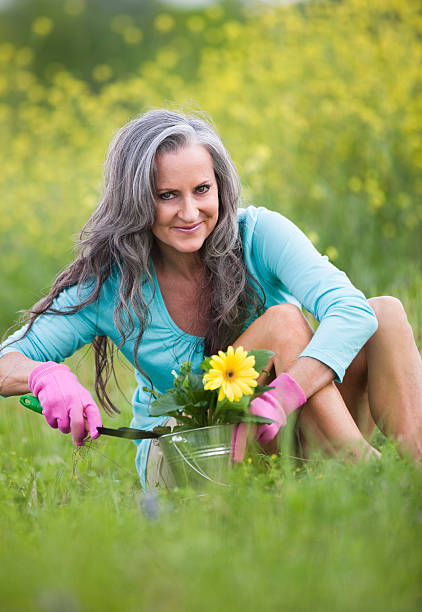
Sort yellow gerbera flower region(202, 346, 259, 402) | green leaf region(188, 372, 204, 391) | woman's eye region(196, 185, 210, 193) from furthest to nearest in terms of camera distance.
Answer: woman's eye region(196, 185, 210, 193) < green leaf region(188, 372, 204, 391) < yellow gerbera flower region(202, 346, 259, 402)

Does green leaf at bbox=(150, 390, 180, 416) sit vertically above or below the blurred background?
below

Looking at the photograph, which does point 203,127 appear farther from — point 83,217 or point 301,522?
point 83,217

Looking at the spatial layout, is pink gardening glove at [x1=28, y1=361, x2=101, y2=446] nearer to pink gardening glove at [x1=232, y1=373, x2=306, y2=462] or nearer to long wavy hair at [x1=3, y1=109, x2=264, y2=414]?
long wavy hair at [x1=3, y1=109, x2=264, y2=414]

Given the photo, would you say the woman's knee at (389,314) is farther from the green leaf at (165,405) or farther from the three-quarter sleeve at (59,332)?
the three-quarter sleeve at (59,332)

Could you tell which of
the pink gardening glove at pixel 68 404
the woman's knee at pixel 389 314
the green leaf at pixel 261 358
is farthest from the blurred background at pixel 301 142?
the pink gardening glove at pixel 68 404

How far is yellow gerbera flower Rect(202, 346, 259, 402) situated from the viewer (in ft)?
5.72

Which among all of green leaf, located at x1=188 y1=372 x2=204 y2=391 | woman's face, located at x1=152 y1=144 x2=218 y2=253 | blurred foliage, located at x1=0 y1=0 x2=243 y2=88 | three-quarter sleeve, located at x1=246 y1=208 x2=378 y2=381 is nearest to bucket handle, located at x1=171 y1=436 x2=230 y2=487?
green leaf, located at x1=188 y1=372 x2=204 y2=391

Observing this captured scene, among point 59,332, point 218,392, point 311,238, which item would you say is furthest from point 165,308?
point 311,238

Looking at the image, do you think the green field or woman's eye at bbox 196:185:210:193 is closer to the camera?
the green field

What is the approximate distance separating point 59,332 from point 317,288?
784 mm

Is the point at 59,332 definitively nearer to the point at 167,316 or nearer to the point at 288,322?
the point at 167,316

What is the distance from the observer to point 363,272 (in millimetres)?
3998

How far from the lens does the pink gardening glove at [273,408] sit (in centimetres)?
179

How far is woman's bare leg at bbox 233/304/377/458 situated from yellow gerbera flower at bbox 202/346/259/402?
11.0 inches
